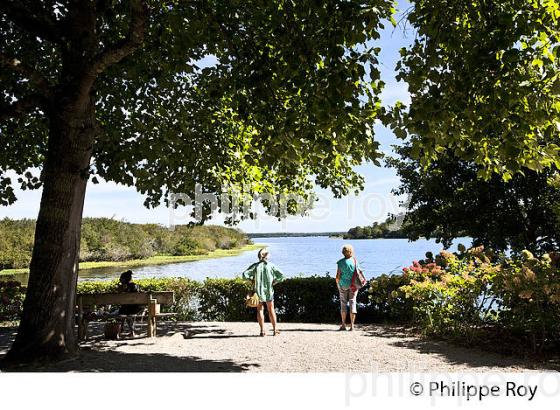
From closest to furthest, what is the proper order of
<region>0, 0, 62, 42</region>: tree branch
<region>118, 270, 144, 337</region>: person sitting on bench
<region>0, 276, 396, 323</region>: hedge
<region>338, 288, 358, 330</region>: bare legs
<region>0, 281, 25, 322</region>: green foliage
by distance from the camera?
<region>0, 0, 62, 42</region>: tree branch, <region>118, 270, 144, 337</region>: person sitting on bench, <region>338, 288, 358, 330</region>: bare legs, <region>0, 281, 25, 322</region>: green foliage, <region>0, 276, 396, 323</region>: hedge

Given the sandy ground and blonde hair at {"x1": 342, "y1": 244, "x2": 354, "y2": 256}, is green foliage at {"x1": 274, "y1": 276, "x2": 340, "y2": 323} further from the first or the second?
blonde hair at {"x1": 342, "y1": 244, "x2": 354, "y2": 256}

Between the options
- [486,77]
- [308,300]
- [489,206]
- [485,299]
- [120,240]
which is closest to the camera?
[486,77]

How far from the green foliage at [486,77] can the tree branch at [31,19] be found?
6.32 metres

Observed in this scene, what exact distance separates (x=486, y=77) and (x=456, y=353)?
4763mm

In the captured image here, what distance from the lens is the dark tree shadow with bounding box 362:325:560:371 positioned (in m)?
7.64

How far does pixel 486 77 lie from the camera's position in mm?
6824

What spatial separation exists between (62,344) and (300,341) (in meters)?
4.41

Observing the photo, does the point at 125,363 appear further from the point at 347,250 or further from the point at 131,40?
the point at 347,250

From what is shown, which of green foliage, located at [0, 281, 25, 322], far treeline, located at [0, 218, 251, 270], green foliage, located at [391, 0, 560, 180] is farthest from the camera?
far treeline, located at [0, 218, 251, 270]

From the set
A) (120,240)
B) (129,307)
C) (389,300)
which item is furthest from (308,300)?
(120,240)

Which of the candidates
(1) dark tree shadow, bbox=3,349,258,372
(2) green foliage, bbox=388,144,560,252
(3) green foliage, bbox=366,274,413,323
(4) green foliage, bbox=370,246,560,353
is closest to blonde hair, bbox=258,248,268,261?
(1) dark tree shadow, bbox=3,349,258,372

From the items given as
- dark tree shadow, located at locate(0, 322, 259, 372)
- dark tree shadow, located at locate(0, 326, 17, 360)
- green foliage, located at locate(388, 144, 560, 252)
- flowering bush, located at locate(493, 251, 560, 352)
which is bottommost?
dark tree shadow, located at locate(0, 326, 17, 360)

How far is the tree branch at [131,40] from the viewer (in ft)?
25.3

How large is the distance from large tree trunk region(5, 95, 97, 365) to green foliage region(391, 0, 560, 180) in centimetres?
521
